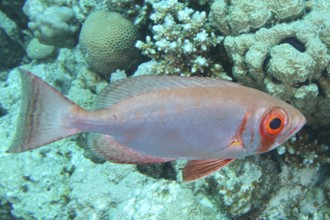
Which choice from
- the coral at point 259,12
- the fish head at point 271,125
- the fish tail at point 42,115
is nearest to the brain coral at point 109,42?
the coral at point 259,12

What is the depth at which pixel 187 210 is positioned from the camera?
11.1 ft

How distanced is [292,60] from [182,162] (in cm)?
166

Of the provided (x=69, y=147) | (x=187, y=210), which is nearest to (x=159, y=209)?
(x=187, y=210)

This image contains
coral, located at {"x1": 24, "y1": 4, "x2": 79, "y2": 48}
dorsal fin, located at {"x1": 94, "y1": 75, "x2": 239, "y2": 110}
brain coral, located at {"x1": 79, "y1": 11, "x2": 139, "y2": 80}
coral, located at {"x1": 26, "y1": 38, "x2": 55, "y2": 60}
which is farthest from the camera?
coral, located at {"x1": 26, "y1": 38, "x2": 55, "y2": 60}

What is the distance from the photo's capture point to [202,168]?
2.23m

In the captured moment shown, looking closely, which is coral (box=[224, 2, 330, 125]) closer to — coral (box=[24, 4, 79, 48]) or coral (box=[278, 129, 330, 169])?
coral (box=[278, 129, 330, 169])

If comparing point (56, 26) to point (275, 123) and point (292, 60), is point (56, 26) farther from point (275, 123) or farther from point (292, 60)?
point (275, 123)

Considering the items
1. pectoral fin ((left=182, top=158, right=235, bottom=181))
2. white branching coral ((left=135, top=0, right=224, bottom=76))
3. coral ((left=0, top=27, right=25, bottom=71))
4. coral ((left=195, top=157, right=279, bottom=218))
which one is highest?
pectoral fin ((left=182, top=158, right=235, bottom=181))

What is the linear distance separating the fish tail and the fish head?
1145 mm

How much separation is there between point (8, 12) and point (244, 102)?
7555mm

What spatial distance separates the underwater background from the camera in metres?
3.36

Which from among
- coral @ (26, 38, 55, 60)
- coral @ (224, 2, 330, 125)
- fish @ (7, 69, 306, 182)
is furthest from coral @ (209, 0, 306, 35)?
coral @ (26, 38, 55, 60)

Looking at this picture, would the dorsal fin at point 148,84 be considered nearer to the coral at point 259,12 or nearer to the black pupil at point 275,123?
the black pupil at point 275,123

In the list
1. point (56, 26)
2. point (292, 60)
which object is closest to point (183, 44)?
point (292, 60)
